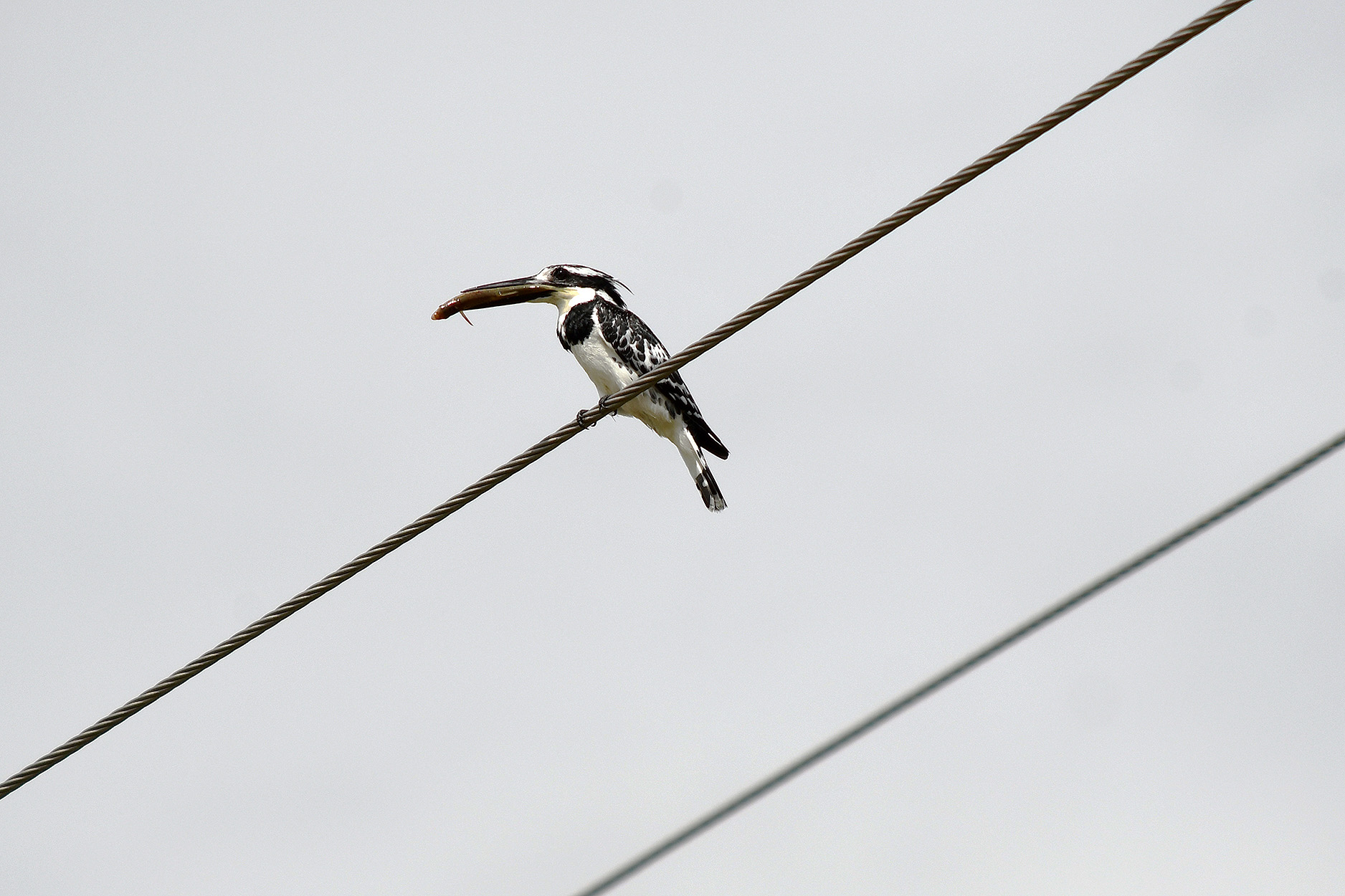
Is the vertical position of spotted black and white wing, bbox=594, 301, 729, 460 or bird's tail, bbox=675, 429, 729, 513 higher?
spotted black and white wing, bbox=594, 301, 729, 460

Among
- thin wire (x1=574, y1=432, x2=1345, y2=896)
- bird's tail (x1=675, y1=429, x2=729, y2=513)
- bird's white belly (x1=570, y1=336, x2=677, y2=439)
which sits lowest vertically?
thin wire (x1=574, y1=432, x2=1345, y2=896)

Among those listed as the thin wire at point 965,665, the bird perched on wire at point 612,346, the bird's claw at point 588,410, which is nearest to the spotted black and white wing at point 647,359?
the bird perched on wire at point 612,346

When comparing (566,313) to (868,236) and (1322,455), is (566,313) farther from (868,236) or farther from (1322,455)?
(1322,455)

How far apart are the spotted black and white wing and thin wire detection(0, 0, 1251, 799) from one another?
3.23m

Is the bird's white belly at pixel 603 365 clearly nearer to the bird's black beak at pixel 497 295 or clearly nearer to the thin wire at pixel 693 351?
the bird's black beak at pixel 497 295

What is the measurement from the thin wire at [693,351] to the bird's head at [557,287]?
12.6ft

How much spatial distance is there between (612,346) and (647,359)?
230 millimetres

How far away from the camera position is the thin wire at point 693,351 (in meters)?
4.07

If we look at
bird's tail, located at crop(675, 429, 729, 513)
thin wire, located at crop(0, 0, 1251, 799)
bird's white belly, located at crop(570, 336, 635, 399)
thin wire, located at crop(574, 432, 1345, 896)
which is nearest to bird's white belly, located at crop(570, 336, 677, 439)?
bird's white belly, located at crop(570, 336, 635, 399)

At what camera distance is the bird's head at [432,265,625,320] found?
856cm

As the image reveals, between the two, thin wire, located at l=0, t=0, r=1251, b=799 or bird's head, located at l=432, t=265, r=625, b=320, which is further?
bird's head, located at l=432, t=265, r=625, b=320

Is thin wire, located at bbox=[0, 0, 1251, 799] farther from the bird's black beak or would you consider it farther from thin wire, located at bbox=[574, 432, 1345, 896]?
the bird's black beak

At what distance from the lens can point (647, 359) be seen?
26.9 ft

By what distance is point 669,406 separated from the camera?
26.9 ft
